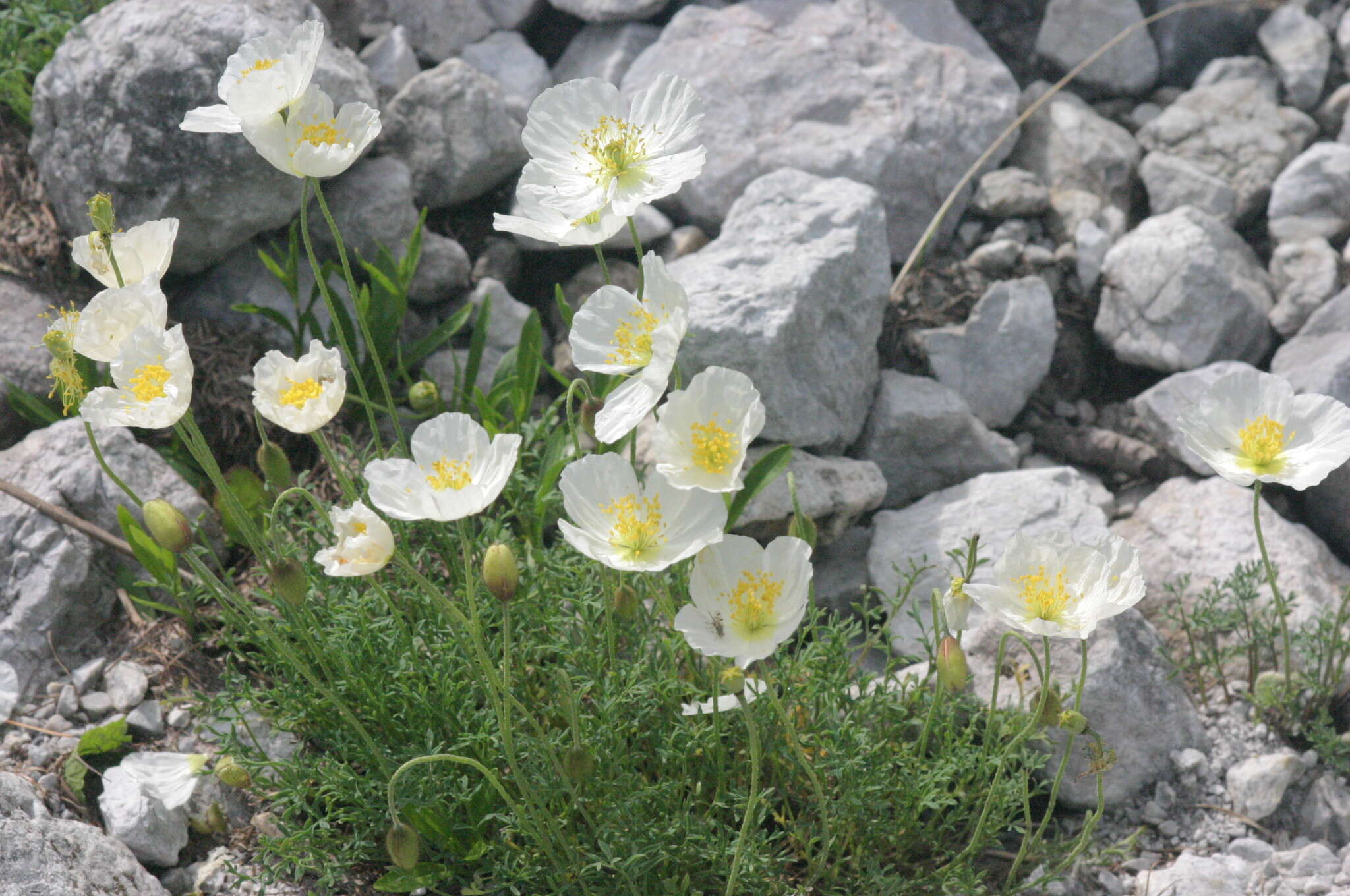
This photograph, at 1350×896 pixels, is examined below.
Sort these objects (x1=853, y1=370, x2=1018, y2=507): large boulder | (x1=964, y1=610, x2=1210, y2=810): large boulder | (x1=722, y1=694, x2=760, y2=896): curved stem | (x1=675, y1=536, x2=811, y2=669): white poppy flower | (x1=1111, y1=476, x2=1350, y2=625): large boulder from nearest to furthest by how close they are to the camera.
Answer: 1. (x1=722, y1=694, x2=760, y2=896): curved stem
2. (x1=675, y1=536, x2=811, y2=669): white poppy flower
3. (x1=964, y1=610, x2=1210, y2=810): large boulder
4. (x1=1111, y1=476, x2=1350, y2=625): large boulder
5. (x1=853, y1=370, x2=1018, y2=507): large boulder

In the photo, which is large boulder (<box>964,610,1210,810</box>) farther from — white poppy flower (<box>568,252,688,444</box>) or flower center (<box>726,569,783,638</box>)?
white poppy flower (<box>568,252,688,444</box>)

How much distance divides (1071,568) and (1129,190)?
2.46 m

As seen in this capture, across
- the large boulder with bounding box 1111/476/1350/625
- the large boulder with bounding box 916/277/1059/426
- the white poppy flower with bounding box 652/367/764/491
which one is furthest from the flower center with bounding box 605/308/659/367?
the large boulder with bounding box 916/277/1059/426

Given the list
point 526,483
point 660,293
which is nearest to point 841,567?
point 526,483

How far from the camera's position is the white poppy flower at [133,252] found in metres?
2.23

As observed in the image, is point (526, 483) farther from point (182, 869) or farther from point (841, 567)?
point (182, 869)

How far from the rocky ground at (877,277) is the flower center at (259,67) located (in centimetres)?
113

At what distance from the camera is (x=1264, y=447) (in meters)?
2.14

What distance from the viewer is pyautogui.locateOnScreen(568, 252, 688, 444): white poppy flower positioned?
6.24 feet

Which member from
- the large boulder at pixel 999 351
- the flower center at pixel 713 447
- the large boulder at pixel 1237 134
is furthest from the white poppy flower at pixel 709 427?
the large boulder at pixel 1237 134

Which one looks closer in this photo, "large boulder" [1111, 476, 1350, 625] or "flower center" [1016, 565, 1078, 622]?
"flower center" [1016, 565, 1078, 622]

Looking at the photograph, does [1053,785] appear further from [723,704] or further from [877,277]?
[877,277]

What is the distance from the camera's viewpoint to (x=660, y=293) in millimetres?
1953

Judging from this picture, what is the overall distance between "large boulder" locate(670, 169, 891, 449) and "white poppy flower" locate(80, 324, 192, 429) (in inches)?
55.4
